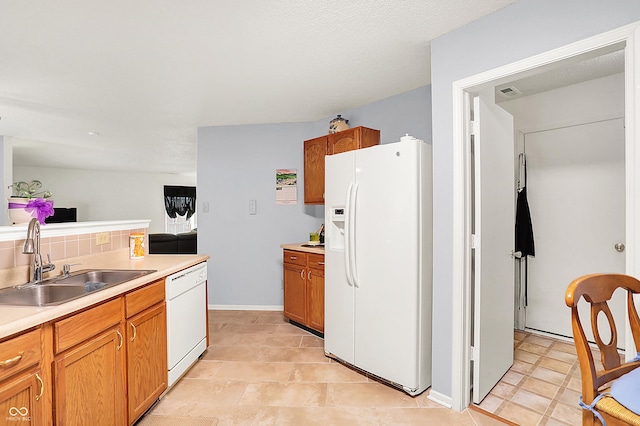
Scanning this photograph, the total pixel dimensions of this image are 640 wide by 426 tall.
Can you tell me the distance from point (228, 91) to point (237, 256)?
2055mm

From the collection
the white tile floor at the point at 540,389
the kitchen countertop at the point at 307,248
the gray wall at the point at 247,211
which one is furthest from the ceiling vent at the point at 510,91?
the white tile floor at the point at 540,389

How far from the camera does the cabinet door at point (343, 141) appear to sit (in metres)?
3.18

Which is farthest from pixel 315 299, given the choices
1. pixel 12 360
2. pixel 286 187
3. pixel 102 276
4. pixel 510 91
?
pixel 510 91

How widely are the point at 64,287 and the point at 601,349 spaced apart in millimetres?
2440

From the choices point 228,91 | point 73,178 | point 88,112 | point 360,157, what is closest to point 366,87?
point 360,157

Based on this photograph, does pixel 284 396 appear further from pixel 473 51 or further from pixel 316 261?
pixel 473 51

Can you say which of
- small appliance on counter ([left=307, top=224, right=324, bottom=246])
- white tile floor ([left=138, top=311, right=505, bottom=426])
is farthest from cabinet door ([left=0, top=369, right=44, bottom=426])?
small appliance on counter ([left=307, top=224, right=324, bottom=246])

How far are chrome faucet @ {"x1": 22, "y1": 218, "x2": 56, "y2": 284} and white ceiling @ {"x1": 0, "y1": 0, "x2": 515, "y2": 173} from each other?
1.21 meters

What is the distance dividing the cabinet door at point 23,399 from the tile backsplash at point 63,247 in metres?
0.73

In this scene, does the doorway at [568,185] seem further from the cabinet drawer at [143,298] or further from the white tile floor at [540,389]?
the cabinet drawer at [143,298]

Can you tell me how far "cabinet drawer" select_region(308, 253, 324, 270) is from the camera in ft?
10.4

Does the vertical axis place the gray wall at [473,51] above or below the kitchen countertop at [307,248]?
above

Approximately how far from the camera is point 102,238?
233cm

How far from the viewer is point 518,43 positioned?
1763 millimetres
